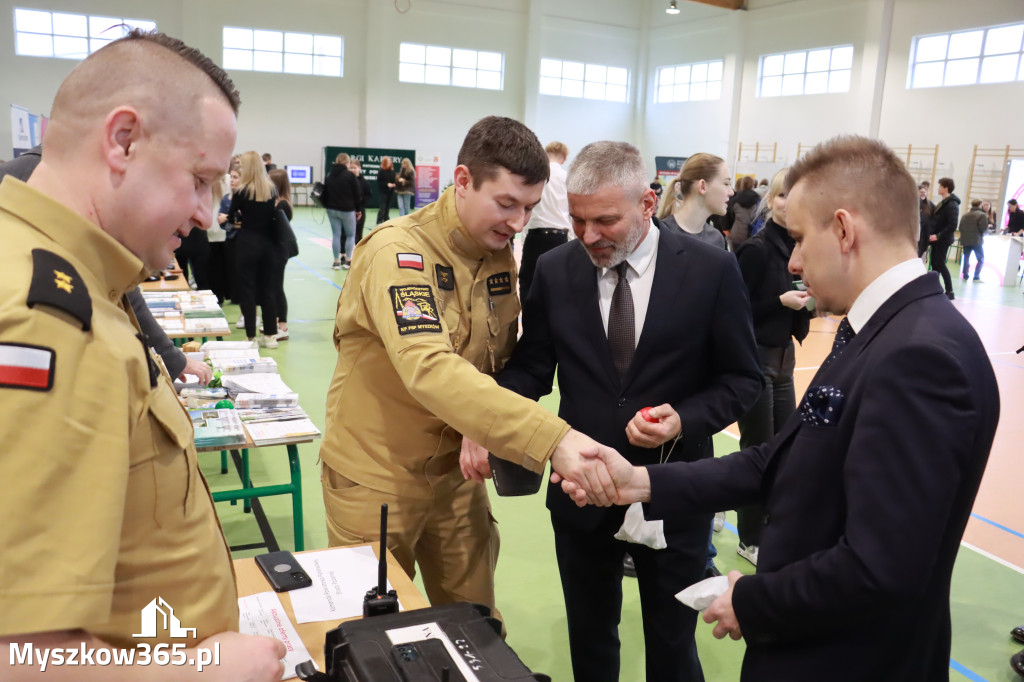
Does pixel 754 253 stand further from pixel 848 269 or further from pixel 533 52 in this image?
pixel 533 52

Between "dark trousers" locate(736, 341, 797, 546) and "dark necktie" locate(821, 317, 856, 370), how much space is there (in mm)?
2156

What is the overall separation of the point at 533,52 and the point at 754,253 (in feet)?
72.5

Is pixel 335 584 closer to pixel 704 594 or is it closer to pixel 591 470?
pixel 591 470

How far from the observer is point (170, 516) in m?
1.01

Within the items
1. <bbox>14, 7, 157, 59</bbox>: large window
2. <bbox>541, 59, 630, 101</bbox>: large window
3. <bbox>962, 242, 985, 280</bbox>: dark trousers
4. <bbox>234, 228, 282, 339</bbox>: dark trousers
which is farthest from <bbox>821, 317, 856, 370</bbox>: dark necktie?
<bbox>541, 59, 630, 101</bbox>: large window

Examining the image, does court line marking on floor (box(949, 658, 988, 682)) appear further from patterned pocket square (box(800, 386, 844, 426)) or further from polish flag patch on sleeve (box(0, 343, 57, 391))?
polish flag patch on sleeve (box(0, 343, 57, 391))

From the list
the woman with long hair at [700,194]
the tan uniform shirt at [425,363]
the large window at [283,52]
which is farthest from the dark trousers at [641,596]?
the large window at [283,52]

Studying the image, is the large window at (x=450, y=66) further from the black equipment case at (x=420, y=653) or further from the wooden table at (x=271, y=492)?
the black equipment case at (x=420, y=653)

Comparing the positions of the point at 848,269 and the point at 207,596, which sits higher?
the point at 848,269

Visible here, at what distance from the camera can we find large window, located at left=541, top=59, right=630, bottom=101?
82.4 ft

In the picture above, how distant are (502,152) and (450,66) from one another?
2342 cm

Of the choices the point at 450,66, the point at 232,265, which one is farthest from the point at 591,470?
the point at 450,66

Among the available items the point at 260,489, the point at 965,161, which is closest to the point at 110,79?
the point at 260,489

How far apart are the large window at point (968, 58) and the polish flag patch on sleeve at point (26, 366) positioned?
19.6m
